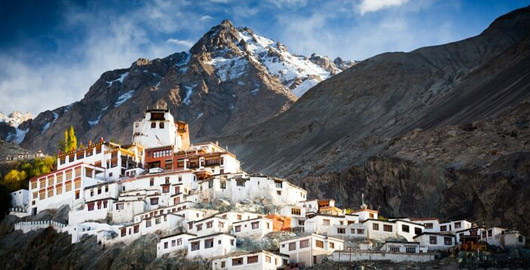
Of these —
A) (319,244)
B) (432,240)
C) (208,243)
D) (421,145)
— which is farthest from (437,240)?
(421,145)

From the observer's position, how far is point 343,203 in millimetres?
121250

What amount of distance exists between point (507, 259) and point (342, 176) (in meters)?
65.6

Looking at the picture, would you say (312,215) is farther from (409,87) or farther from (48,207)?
(409,87)

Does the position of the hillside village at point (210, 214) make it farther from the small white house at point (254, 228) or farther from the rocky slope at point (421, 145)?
the rocky slope at point (421, 145)

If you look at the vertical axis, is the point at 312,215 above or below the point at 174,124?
below

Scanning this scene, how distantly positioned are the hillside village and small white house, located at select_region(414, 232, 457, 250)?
10 centimetres

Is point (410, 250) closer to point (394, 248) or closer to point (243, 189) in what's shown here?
point (394, 248)

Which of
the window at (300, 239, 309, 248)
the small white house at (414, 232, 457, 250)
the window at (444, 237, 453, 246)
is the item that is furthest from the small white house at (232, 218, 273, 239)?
the window at (444, 237, 453, 246)

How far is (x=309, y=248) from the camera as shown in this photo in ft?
219

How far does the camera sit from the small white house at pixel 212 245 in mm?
68625

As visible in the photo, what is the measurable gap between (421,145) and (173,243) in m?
60.0

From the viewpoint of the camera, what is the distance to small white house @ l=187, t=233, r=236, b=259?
68.6 meters

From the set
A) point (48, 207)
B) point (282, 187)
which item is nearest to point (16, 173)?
point (48, 207)

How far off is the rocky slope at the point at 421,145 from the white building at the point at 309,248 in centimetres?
3370
